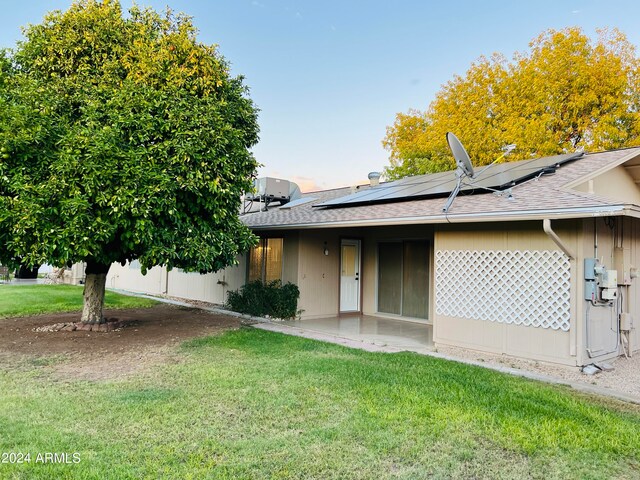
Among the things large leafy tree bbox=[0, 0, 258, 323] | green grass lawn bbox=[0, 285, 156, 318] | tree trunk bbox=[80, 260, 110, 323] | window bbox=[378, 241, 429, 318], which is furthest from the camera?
green grass lawn bbox=[0, 285, 156, 318]

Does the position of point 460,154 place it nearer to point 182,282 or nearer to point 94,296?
point 94,296

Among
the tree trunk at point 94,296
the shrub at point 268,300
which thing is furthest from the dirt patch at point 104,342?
the shrub at point 268,300

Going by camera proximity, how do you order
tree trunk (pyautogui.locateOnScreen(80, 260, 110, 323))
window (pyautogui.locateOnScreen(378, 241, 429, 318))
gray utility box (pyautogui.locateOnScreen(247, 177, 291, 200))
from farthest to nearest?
gray utility box (pyautogui.locateOnScreen(247, 177, 291, 200))
window (pyautogui.locateOnScreen(378, 241, 429, 318))
tree trunk (pyautogui.locateOnScreen(80, 260, 110, 323))

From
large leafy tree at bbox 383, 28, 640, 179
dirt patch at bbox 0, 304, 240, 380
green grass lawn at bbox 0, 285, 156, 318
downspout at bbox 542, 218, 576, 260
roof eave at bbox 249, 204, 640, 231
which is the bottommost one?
dirt patch at bbox 0, 304, 240, 380

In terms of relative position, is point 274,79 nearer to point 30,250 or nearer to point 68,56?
point 68,56

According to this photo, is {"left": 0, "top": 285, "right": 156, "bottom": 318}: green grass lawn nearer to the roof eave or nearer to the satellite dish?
the roof eave

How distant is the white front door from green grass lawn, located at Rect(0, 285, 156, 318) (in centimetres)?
574

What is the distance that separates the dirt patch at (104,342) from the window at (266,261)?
Result: 5.24 ft

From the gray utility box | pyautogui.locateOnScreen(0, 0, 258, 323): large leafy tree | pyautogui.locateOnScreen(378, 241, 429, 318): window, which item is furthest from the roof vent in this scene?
pyautogui.locateOnScreen(0, 0, 258, 323): large leafy tree

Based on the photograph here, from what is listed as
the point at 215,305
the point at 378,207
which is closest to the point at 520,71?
the point at 378,207

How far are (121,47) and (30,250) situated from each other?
3.67m

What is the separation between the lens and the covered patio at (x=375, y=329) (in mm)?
7594

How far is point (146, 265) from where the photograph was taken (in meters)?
6.44

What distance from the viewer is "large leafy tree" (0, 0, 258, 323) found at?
5.80 m
